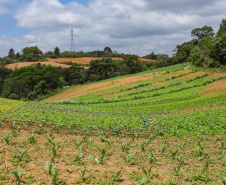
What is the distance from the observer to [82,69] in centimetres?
8188

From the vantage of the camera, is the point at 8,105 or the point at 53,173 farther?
the point at 8,105

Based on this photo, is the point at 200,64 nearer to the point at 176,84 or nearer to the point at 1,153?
the point at 176,84

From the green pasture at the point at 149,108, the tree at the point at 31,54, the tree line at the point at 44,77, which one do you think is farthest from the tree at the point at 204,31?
the tree at the point at 31,54

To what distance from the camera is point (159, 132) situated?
1314 centimetres

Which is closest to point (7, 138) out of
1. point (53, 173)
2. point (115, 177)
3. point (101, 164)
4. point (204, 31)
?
point (53, 173)

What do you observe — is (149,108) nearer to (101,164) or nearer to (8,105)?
(8,105)

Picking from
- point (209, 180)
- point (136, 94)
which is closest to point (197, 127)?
point (209, 180)

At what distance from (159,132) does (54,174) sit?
8.63 meters

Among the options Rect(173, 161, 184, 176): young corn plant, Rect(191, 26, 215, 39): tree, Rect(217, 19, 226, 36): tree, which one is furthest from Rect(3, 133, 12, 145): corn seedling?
Rect(191, 26, 215, 39): tree

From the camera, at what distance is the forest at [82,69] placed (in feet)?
183

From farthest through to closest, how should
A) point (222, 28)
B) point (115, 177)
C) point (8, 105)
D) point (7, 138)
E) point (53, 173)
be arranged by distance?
point (222, 28) < point (8, 105) < point (7, 138) < point (115, 177) < point (53, 173)

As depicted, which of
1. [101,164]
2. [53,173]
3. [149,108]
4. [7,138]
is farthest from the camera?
[149,108]

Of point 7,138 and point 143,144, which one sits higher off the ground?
point 7,138

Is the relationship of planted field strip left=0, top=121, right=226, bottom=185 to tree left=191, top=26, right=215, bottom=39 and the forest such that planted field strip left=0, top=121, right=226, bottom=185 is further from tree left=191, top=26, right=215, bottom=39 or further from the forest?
tree left=191, top=26, right=215, bottom=39
